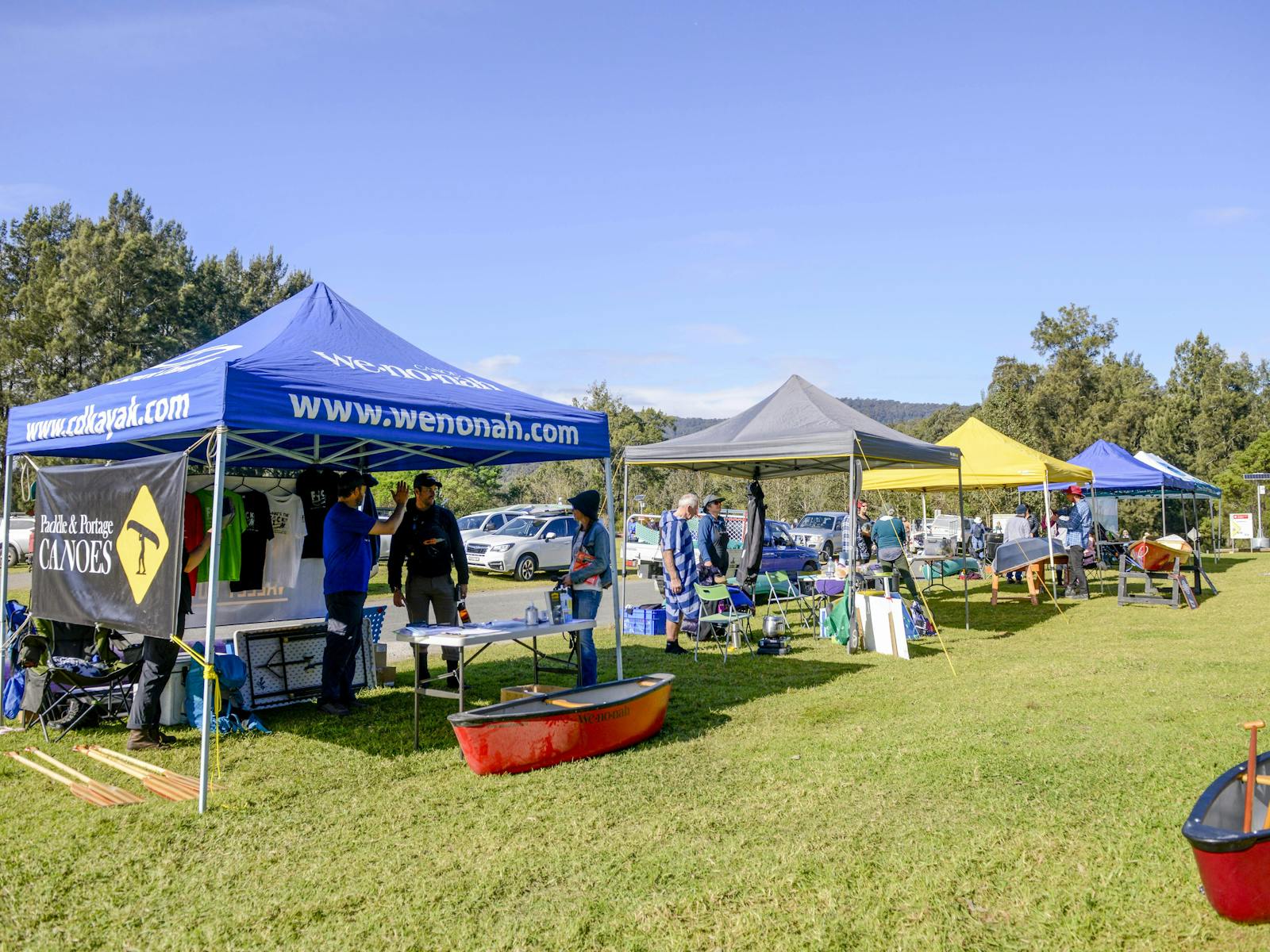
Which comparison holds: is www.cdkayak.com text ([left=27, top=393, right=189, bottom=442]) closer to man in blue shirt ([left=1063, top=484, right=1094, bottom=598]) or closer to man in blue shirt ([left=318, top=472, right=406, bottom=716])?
man in blue shirt ([left=318, top=472, right=406, bottom=716])

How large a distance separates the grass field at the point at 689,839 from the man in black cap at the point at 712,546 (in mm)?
3185

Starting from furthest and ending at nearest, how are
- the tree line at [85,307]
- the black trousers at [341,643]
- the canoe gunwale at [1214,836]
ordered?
the tree line at [85,307], the black trousers at [341,643], the canoe gunwale at [1214,836]

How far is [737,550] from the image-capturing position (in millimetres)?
23734

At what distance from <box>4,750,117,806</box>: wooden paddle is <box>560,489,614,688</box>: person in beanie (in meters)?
3.36

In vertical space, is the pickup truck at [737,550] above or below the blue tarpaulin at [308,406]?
below

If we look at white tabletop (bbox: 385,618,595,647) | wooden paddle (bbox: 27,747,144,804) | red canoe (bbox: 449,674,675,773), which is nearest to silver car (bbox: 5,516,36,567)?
wooden paddle (bbox: 27,747,144,804)

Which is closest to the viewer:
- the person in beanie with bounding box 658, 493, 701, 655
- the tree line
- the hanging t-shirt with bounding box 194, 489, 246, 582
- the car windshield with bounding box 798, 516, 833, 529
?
the hanging t-shirt with bounding box 194, 489, 246, 582

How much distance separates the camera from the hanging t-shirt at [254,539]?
7824 mm

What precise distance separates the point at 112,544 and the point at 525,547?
15.1m

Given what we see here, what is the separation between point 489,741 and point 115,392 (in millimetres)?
3453

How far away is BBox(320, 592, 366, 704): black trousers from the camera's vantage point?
663cm

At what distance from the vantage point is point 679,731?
21.1ft

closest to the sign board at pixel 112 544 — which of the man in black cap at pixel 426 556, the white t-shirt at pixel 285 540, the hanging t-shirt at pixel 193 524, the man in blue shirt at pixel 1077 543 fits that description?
the hanging t-shirt at pixel 193 524

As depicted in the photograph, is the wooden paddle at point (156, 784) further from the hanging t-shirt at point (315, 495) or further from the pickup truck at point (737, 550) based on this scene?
the pickup truck at point (737, 550)
